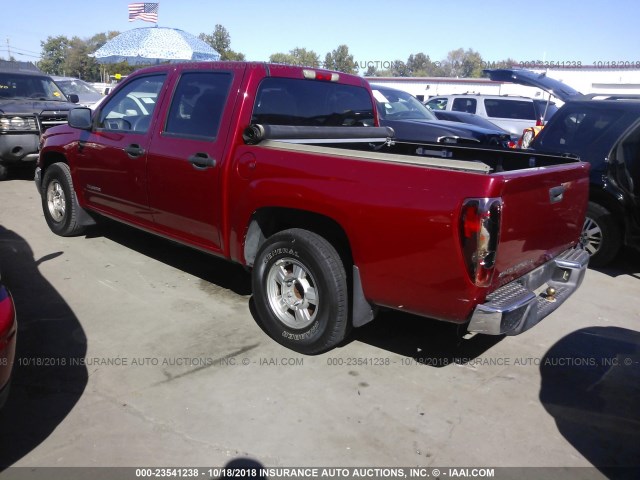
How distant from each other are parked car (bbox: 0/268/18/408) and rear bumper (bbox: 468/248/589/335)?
237 centimetres

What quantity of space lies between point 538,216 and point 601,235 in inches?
128

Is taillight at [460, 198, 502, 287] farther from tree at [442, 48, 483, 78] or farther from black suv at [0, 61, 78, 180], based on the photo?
tree at [442, 48, 483, 78]

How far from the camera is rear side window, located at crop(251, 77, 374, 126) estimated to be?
4293 mm

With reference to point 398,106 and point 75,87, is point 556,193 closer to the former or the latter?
point 398,106

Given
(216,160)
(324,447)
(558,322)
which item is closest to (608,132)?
(558,322)

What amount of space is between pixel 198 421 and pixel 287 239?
1308mm

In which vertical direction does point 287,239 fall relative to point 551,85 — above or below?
below

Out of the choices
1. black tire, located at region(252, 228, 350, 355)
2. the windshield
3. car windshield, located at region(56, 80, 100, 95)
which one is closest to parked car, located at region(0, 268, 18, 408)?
black tire, located at region(252, 228, 350, 355)

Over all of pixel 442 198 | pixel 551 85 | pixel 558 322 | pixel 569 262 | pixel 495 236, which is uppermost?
pixel 551 85

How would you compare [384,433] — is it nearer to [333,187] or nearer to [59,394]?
[333,187]

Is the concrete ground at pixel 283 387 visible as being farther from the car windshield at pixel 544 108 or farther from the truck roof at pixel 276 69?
the car windshield at pixel 544 108

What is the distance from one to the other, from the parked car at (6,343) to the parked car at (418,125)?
629 centimetres

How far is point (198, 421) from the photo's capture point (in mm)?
3146

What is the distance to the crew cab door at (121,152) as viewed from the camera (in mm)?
4926
